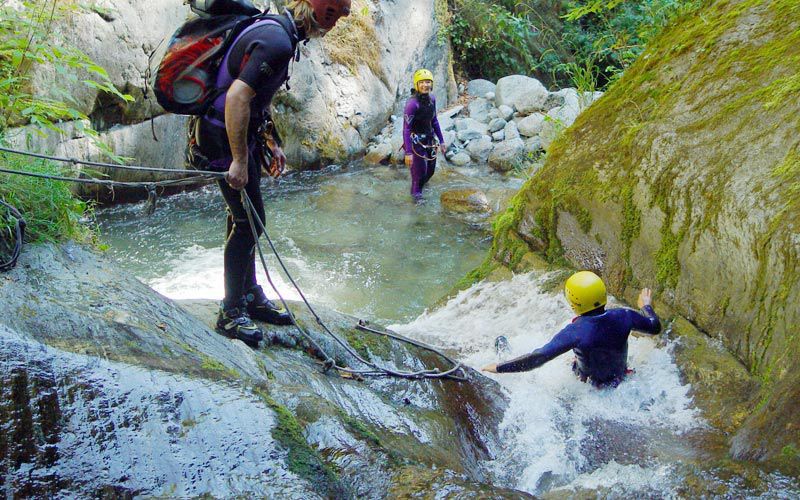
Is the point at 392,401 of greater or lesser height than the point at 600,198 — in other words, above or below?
below

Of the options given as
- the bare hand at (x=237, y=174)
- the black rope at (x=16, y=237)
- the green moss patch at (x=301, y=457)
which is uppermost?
the bare hand at (x=237, y=174)

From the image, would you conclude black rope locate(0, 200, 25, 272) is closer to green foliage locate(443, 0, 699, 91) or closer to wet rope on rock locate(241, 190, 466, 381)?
wet rope on rock locate(241, 190, 466, 381)

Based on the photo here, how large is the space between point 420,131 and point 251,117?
8218 millimetres

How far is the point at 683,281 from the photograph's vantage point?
4.52 meters

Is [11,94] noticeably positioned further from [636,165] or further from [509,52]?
[509,52]

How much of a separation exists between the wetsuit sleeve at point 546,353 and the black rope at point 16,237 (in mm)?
2831

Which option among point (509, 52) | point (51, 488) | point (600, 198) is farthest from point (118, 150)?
point (509, 52)

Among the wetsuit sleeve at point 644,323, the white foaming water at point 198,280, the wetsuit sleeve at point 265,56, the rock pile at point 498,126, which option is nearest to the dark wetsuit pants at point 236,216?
the wetsuit sleeve at point 265,56

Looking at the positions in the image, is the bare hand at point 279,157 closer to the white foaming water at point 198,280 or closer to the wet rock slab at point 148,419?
the wet rock slab at point 148,419

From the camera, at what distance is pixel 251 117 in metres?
3.55

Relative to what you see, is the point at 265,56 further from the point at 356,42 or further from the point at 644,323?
the point at 356,42

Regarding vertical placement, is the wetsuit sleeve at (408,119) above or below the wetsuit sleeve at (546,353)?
above

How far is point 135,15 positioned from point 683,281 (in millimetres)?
9354

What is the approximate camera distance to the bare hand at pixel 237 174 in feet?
11.3
